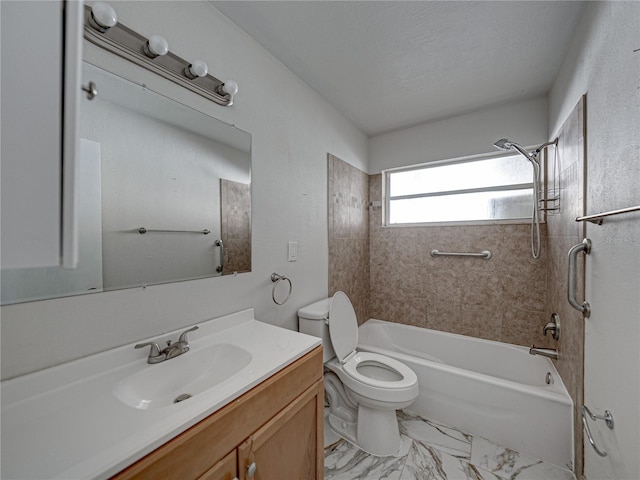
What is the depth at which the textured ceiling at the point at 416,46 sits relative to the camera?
1262 mm

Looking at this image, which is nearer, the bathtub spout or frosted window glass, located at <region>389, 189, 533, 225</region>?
the bathtub spout

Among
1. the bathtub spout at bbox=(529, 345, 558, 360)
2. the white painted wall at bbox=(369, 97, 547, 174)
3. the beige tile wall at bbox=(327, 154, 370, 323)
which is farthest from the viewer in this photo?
the beige tile wall at bbox=(327, 154, 370, 323)

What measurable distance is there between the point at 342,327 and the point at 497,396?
3.50 ft

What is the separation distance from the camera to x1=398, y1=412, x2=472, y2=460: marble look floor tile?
5.17ft

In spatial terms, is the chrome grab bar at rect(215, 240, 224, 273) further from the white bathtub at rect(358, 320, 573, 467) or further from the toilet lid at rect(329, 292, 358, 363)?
the white bathtub at rect(358, 320, 573, 467)

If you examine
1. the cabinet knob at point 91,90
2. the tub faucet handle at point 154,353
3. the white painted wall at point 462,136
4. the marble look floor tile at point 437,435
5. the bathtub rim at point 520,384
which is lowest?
the marble look floor tile at point 437,435

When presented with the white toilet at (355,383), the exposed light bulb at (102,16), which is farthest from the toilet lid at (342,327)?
the exposed light bulb at (102,16)

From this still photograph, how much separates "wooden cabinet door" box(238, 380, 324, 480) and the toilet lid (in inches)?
23.4

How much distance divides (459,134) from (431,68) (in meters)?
0.84

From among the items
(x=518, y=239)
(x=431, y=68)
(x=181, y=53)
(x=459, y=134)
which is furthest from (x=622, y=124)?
(x=181, y=53)

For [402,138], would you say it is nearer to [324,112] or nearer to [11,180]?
[324,112]

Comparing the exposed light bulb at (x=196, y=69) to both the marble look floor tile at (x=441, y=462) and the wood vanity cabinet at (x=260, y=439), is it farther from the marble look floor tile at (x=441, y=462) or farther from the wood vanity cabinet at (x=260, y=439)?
the marble look floor tile at (x=441, y=462)

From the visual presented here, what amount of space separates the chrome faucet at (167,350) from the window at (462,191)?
226 centimetres

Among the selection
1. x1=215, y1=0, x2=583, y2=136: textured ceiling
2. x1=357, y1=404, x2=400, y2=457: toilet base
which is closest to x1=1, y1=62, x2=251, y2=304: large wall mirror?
x1=215, y1=0, x2=583, y2=136: textured ceiling
